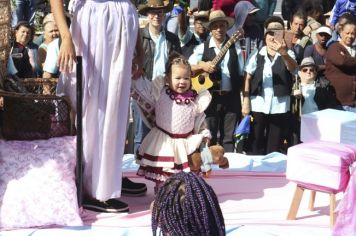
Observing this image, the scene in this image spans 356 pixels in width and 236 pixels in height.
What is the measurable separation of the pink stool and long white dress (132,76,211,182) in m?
0.62

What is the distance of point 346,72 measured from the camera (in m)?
7.04

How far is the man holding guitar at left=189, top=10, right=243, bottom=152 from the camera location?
655cm

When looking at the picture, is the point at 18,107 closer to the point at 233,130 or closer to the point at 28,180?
the point at 28,180

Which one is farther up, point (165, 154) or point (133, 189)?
point (165, 154)

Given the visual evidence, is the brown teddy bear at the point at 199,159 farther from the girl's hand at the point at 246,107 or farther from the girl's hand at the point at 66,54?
the girl's hand at the point at 246,107

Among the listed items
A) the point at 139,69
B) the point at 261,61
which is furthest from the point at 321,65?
the point at 139,69

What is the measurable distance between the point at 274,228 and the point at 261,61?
269 centimetres

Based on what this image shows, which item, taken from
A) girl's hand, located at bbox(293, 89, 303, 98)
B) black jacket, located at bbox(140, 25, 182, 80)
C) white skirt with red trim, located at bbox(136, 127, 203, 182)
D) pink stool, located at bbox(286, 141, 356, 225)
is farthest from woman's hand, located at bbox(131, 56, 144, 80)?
girl's hand, located at bbox(293, 89, 303, 98)

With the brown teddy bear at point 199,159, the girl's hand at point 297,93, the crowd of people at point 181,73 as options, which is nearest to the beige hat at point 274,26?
the crowd of people at point 181,73

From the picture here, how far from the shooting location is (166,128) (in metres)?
4.72

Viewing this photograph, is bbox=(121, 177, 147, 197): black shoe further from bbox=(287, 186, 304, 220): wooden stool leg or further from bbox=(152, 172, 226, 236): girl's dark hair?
bbox=(152, 172, 226, 236): girl's dark hair

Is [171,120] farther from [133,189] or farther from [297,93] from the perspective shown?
[297,93]

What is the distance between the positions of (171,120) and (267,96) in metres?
2.15

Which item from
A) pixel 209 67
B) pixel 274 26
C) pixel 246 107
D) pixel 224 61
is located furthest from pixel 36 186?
pixel 274 26
